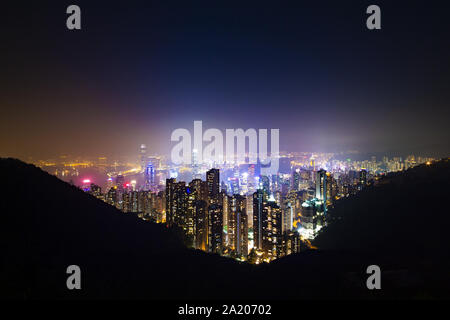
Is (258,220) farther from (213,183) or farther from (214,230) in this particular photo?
(213,183)

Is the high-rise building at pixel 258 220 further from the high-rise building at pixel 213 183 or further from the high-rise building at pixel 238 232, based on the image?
the high-rise building at pixel 213 183

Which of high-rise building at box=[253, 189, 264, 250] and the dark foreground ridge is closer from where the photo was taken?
the dark foreground ridge

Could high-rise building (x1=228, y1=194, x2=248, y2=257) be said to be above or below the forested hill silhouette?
below

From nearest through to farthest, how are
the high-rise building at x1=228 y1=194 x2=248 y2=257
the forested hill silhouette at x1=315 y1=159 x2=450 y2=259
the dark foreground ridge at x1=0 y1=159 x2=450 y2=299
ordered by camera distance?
1. the dark foreground ridge at x1=0 y1=159 x2=450 y2=299
2. the forested hill silhouette at x1=315 y1=159 x2=450 y2=259
3. the high-rise building at x1=228 y1=194 x2=248 y2=257

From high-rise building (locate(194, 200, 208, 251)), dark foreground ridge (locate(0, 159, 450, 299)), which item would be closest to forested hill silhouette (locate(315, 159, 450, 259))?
dark foreground ridge (locate(0, 159, 450, 299))

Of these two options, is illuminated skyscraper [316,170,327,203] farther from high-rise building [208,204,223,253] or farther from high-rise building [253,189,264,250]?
high-rise building [208,204,223,253]

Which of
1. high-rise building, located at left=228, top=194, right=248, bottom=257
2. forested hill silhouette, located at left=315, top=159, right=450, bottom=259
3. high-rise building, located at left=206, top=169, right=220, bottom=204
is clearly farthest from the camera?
high-rise building, located at left=206, top=169, right=220, bottom=204

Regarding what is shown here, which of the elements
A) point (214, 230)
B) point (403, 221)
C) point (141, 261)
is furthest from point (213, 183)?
point (141, 261)

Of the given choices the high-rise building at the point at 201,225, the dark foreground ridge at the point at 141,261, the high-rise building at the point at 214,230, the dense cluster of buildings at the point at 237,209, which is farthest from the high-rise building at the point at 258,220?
the dark foreground ridge at the point at 141,261

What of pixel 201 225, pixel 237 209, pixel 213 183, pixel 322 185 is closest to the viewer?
pixel 201 225
